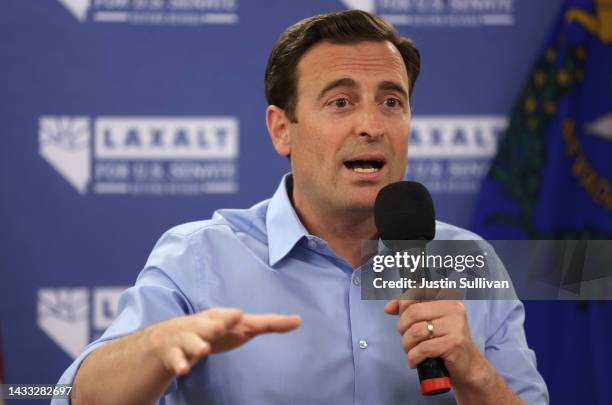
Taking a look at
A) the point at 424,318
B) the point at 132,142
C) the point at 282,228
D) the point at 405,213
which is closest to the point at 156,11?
the point at 132,142

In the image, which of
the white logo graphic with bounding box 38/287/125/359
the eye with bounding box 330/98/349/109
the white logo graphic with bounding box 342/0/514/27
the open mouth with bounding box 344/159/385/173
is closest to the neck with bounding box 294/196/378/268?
the open mouth with bounding box 344/159/385/173

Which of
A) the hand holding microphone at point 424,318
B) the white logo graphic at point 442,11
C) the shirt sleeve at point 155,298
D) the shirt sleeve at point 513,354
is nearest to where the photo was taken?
the hand holding microphone at point 424,318

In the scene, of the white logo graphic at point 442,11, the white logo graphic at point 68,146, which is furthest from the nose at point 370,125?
the white logo graphic at point 68,146

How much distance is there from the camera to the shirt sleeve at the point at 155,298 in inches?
57.1

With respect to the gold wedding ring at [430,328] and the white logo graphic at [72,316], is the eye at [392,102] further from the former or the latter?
the white logo graphic at [72,316]

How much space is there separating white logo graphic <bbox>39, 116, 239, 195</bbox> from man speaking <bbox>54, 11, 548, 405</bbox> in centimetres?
95

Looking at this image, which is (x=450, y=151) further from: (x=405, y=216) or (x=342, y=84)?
(x=405, y=216)

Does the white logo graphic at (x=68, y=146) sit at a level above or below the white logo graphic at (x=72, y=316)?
above

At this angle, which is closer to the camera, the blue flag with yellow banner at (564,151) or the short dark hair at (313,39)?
the short dark hair at (313,39)

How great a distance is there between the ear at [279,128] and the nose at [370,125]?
0.25 m

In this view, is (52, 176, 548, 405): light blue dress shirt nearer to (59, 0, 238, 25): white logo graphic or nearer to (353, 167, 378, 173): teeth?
(353, 167, 378, 173): teeth

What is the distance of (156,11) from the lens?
9.18 feet

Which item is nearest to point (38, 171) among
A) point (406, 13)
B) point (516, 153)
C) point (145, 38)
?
point (145, 38)

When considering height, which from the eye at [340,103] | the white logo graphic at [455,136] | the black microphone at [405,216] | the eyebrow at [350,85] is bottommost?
the black microphone at [405,216]
